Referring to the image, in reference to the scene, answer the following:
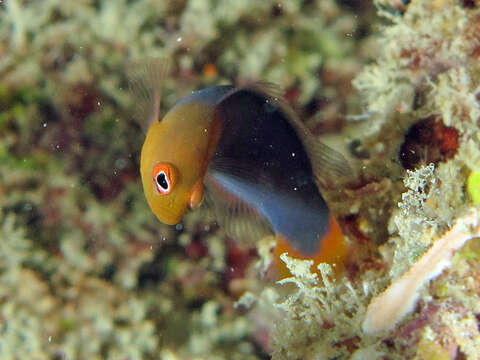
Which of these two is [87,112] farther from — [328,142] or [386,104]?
[386,104]

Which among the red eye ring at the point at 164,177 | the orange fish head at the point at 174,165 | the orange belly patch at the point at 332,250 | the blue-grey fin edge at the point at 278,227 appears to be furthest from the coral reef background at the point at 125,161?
the red eye ring at the point at 164,177

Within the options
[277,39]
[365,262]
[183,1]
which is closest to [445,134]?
[365,262]

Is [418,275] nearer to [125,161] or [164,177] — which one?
[164,177]

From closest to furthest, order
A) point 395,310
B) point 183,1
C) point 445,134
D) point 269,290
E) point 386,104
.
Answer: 1. point 395,310
2. point 445,134
3. point 386,104
4. point 269,290
5. point 183,1

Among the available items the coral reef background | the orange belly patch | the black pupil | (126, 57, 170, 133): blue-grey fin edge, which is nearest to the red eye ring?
the black pupil

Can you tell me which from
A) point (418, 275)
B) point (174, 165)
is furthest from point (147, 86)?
point (418, 275)
